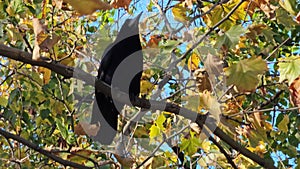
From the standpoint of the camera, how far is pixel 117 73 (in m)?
1.94

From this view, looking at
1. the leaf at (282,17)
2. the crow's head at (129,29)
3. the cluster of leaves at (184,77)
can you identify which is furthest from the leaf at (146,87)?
the leaf at (282,17)

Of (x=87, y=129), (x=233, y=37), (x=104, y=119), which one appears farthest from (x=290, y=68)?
(x=104, y=119)

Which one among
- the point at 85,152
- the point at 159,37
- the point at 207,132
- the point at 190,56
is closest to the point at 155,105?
the point at 207,132

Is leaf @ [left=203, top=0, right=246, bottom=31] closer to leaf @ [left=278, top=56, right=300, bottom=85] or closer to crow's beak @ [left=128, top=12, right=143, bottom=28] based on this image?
crow's beak @ [left=128, top=12, right=143, bottom=28]

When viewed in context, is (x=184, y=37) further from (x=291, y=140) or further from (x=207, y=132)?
(x=291, y=140)

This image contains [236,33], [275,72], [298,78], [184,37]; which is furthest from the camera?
[275,72]

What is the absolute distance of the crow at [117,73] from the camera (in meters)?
1.86

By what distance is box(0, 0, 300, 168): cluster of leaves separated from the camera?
4.65ft

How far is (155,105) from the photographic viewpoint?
147 cm

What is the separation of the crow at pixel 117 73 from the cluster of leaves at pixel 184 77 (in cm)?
6

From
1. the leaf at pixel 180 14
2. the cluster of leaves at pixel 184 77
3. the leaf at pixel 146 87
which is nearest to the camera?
the cluster of leaves at pixel 184 77

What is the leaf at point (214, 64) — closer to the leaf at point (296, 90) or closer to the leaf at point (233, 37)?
the leaf at point (233, 37)

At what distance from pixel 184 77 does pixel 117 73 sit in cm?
28

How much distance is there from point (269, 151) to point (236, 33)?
3.32 ft
